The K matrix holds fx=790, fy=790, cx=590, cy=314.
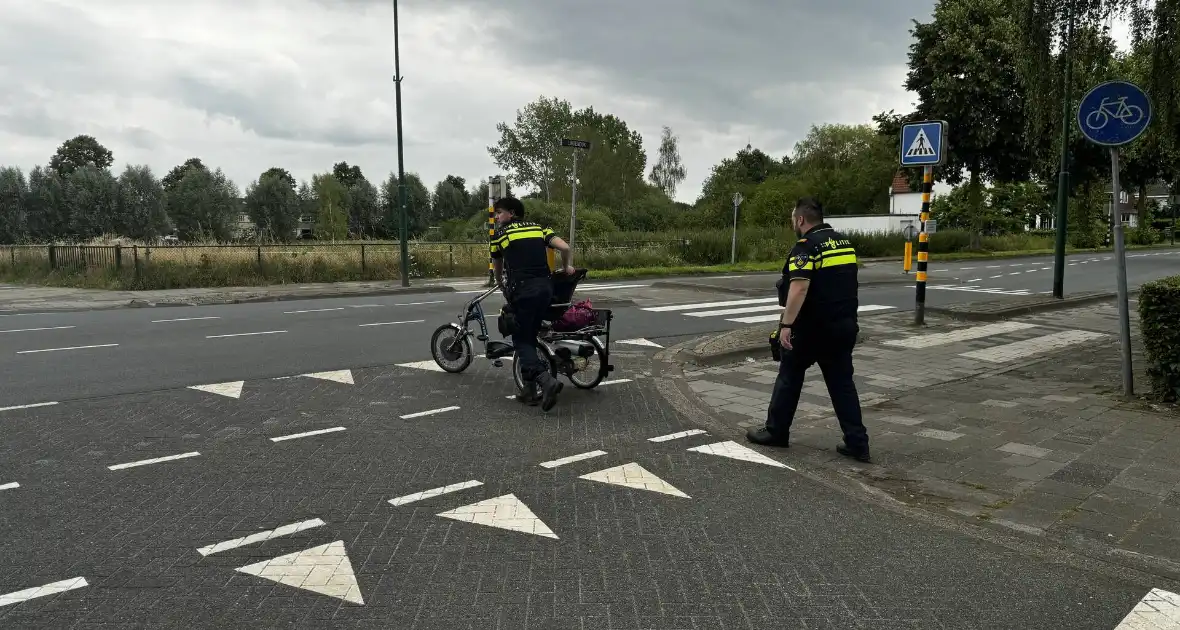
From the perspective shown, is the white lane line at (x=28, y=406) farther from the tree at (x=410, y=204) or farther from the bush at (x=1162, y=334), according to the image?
the tree at (x=410, y=204)

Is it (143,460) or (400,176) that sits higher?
(400,176)

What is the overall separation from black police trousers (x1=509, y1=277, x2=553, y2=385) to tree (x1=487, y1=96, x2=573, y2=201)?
2433 inches

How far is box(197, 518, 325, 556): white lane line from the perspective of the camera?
373 centimetres

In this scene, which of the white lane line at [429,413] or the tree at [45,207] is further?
the tree at [45,207]

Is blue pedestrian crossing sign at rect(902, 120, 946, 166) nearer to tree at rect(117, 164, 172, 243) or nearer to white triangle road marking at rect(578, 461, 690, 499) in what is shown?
white triangle road marking at rect(578, 461, 690, 499)

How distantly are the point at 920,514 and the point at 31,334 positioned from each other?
12.0 metres

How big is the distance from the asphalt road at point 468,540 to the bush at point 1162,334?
3.61 meters

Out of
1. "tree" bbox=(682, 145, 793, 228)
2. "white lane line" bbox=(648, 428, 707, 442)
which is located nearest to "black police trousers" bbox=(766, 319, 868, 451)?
"white lane line" bbox=(648, 428, 707, 442)

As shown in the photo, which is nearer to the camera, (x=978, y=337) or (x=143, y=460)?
(x=143, y=460)

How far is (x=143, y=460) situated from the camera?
515 cm

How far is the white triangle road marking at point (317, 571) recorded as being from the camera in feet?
10.9

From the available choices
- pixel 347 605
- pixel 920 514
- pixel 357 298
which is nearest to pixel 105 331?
pixel 357 298

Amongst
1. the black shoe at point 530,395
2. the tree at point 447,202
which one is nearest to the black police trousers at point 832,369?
the black shoe at point 530,395

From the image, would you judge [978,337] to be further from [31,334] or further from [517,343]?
[31,334]
